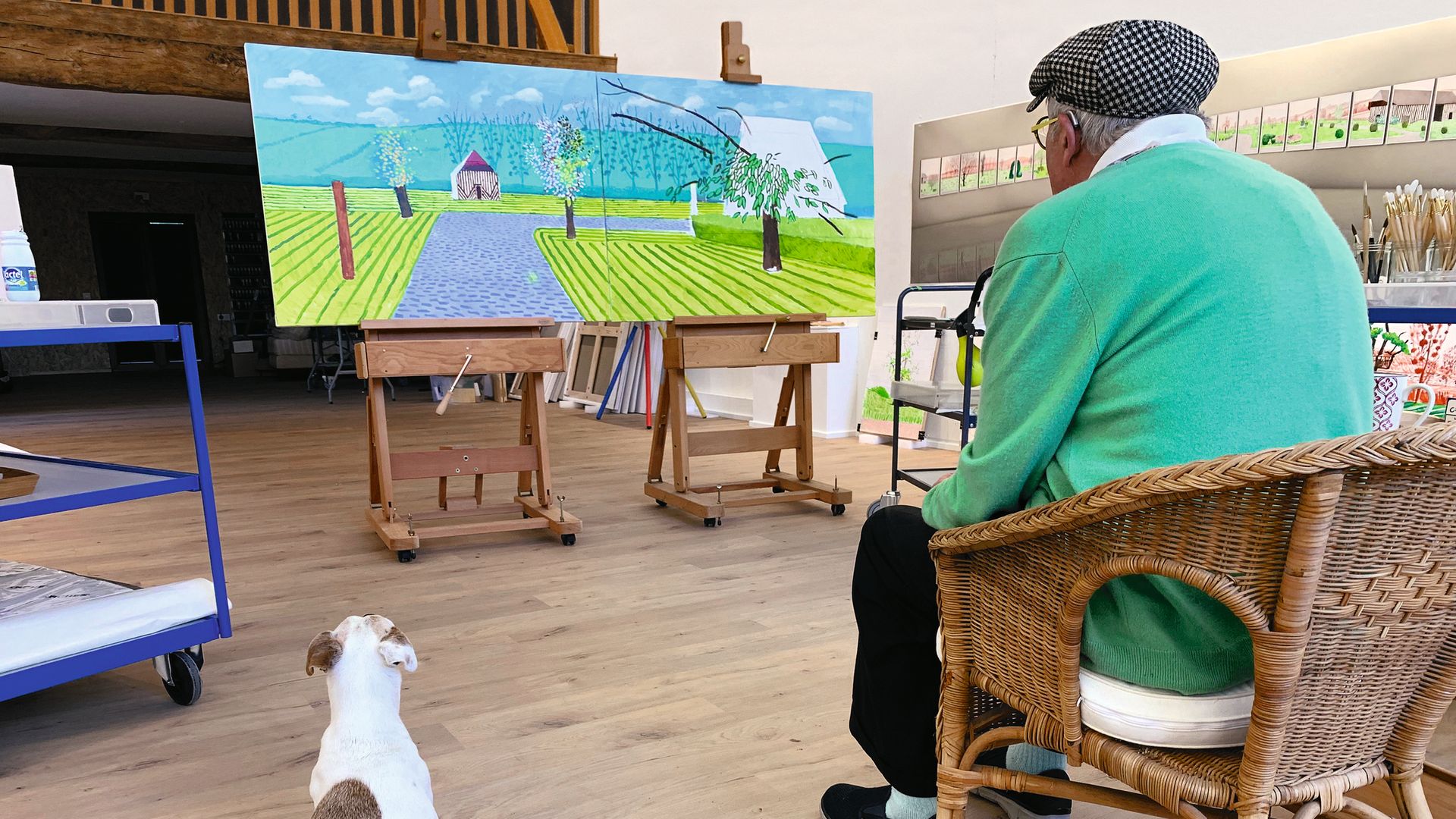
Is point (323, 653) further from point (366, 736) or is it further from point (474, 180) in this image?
point (474, 180)

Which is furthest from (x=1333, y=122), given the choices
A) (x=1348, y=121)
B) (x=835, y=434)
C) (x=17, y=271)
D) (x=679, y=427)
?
(x=17, y=271)

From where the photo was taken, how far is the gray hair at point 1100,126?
3.64 ft

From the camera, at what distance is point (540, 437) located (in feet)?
11.7

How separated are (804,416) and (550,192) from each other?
4.49 feet

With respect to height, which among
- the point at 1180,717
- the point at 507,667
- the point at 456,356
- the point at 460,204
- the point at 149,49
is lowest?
the point at 507,667

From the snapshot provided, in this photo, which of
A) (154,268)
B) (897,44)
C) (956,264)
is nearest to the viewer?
(956,264)

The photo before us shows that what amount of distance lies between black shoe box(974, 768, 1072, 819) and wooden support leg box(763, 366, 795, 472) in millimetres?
2533

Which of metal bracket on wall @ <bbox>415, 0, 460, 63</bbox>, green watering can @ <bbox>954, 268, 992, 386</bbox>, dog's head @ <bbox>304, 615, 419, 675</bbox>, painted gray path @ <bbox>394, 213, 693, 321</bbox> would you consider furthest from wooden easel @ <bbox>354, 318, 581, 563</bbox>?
dog's head @ <bbox>304, 615, 419, 675</bbox>

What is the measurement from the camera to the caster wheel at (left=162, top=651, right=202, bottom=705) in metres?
2.10

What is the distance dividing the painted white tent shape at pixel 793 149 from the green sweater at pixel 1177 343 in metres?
3.14

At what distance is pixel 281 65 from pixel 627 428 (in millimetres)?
3379

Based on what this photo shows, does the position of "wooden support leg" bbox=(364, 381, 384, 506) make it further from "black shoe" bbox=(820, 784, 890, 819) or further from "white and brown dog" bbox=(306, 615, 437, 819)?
"black shoe" bbox=(820, 784, 890, 819)

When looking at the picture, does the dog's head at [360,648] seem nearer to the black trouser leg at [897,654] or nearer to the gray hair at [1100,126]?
the black trouser leg at [897,654]

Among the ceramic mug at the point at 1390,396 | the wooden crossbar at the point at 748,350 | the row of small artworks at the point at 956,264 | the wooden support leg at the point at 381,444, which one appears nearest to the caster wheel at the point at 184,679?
the wooden support leg at the point at 381,444
